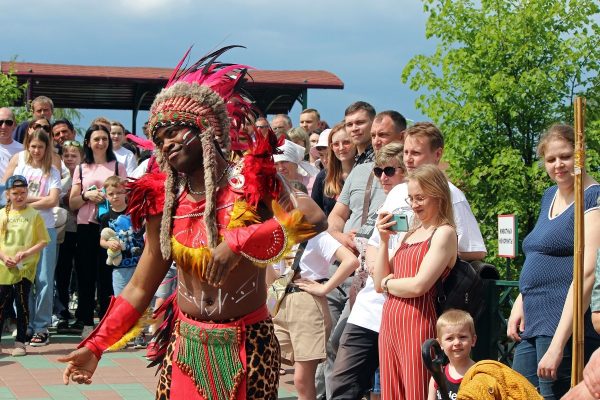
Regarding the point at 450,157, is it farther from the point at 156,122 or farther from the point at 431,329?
the point at 156,122

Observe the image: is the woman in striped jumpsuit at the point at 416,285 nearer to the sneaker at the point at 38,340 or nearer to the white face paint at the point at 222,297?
the white face paint at the point at 222,297

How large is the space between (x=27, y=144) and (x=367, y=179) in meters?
4.72

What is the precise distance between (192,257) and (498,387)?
4.61ft

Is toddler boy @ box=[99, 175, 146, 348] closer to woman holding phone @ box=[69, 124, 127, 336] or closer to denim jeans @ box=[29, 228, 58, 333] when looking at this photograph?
woman holding phone @ box=[69, 124, 127, 336]

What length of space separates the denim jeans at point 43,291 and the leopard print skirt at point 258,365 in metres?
6.01

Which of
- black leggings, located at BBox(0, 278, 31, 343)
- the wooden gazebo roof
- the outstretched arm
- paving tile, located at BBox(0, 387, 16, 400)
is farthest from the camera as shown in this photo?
the wooden gazebo roof

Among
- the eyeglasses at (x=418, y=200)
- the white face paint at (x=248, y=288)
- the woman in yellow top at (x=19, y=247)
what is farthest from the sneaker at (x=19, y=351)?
the white face paint at (x=248, y=288)

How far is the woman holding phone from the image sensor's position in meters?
10.8

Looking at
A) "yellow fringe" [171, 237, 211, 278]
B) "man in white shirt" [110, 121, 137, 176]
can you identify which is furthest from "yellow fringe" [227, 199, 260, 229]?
"man in white shirt" [110, 121, 137, 176]

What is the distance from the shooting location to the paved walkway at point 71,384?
817 cm

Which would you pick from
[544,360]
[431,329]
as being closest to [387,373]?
[431,329]

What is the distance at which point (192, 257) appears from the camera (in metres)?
4.45

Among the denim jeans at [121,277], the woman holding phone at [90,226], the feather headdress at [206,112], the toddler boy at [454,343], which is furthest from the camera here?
the woman holding phone at [90,226]

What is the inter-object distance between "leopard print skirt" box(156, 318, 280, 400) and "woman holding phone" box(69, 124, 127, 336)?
641 cm
